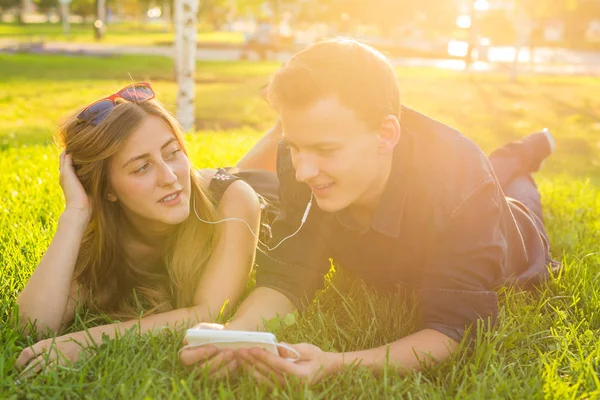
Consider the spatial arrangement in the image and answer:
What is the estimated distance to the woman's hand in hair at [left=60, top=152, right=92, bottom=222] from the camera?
3.14 metres

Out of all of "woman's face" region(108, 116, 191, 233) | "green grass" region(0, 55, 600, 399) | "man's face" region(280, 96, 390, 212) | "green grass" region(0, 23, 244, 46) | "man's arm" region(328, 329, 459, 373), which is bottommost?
"green grass" region(0, 23, 244, 46)

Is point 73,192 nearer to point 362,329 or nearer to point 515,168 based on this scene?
point 362,329

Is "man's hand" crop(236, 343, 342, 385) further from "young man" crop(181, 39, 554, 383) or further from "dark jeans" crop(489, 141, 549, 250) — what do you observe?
"dark jeans" crop(489, 141, 549, 250)

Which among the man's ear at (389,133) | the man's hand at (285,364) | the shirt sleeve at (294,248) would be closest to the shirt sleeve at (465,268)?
the man's ear at (389,133)

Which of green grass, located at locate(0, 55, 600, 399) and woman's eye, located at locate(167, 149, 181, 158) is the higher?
woman's eye, located at locate(167, 149, 181, 158)

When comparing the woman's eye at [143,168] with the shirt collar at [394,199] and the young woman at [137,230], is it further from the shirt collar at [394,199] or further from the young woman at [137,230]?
the shirt collar at [394,199]

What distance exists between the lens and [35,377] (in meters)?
2.53

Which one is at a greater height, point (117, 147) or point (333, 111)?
point (333, 111)

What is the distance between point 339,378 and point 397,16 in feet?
136

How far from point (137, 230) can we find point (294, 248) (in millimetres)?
856

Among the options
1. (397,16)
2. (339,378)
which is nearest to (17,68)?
(339,378)

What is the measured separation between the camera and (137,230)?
3426mm

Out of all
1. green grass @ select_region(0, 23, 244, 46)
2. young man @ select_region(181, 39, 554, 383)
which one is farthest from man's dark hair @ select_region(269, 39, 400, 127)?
green grass @ select_region(0, 23, 244, 46)

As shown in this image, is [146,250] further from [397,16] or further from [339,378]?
[397,16]
